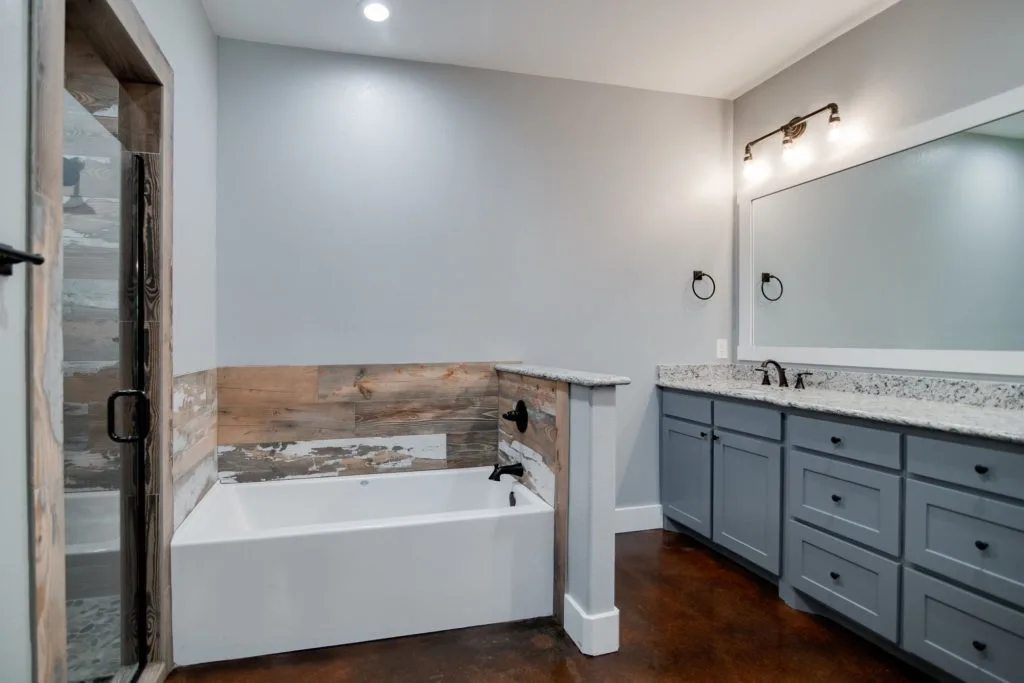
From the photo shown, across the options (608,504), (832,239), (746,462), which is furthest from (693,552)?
(832,239)

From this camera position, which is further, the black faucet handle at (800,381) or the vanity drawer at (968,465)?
the black faucet handle at (800,381)

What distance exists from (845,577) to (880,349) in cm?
107

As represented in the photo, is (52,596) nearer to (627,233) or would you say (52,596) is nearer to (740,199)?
(627,233)

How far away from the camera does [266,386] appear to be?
271 cm

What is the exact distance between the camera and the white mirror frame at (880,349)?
2078mm

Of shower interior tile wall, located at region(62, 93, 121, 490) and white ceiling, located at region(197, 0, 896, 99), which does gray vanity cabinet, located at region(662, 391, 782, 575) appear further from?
shower interior tile wall, located at region(62, 93, 121, 490)

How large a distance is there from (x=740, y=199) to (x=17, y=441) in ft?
11.4

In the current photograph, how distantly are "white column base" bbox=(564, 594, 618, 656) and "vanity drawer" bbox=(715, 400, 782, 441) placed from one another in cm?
106

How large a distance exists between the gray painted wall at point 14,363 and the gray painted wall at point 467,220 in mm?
1754

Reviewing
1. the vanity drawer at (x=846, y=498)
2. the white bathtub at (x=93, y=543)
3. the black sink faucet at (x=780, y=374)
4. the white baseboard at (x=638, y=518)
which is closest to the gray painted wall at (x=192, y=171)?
the white bathtub at (x=93, y=543)

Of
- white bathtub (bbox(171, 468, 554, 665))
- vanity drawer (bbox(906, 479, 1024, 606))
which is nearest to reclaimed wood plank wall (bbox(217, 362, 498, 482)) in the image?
white bathtub (bbox(171, 468, 554, 665))

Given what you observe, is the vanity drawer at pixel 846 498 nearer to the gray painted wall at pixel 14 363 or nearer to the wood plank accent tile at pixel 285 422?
the wood plank accent tile at pixel 285 422

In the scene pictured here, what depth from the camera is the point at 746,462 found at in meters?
2.57

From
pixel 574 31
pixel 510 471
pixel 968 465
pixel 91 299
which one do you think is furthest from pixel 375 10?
pixel 968 465
